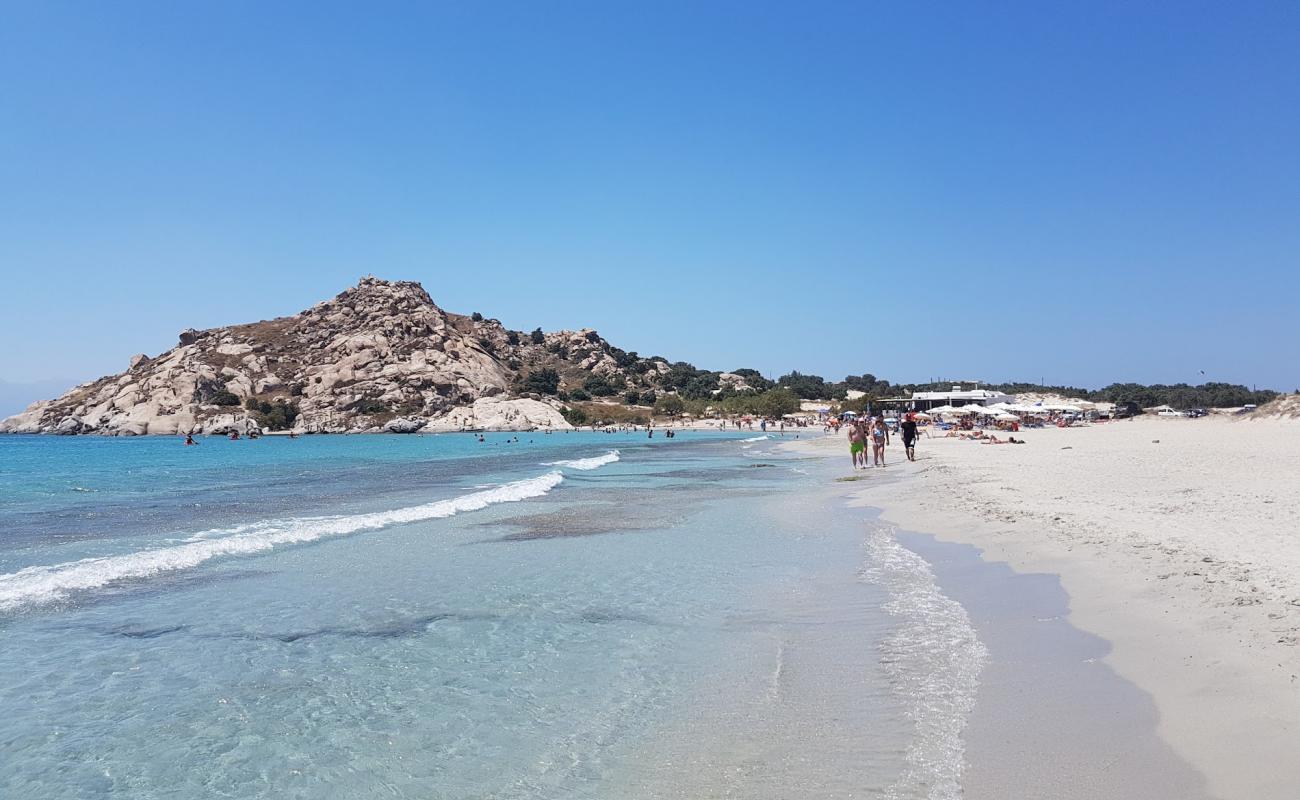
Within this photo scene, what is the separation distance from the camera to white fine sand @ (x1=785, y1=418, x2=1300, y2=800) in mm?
5082

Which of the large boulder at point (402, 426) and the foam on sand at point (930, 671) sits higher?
the large boulder at point (402, 426)

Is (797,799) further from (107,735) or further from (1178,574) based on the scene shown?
(1178,574)

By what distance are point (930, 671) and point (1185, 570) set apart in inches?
186

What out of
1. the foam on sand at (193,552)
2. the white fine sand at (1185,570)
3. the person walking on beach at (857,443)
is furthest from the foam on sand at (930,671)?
the person walking on beach at (857,443)

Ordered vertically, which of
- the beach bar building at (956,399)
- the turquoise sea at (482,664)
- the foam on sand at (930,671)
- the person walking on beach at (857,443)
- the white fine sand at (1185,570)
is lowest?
the turquoise sea at (482,664)

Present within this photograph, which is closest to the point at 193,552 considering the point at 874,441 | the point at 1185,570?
the point at 1185,570

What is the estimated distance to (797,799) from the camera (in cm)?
459

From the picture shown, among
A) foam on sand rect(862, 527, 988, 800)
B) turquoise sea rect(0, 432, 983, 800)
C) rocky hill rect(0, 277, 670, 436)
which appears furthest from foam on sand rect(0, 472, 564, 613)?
rocky hill rect(0, 277, 670, 436)

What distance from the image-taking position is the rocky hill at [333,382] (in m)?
137

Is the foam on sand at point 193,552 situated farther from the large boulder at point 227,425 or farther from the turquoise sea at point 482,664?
the large boulder at point 227,425

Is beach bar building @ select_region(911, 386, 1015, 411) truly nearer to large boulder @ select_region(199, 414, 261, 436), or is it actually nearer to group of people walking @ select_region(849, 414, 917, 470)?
group of people walking @ select_region(849, 414, 917, 470)

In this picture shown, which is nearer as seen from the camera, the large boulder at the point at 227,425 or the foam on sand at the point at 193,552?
the foam on sand at the point at 193,552

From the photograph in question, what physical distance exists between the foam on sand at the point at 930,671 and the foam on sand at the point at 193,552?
1140 centimetres

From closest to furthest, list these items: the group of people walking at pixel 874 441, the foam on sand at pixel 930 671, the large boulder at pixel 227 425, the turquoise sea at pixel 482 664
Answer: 1. the foam on sand at pixel 930 671
2. the turquoise sea at pixel 482 664
3. the group of people walking at pixel 874 441
4. the large boulder at pixel 227 425
